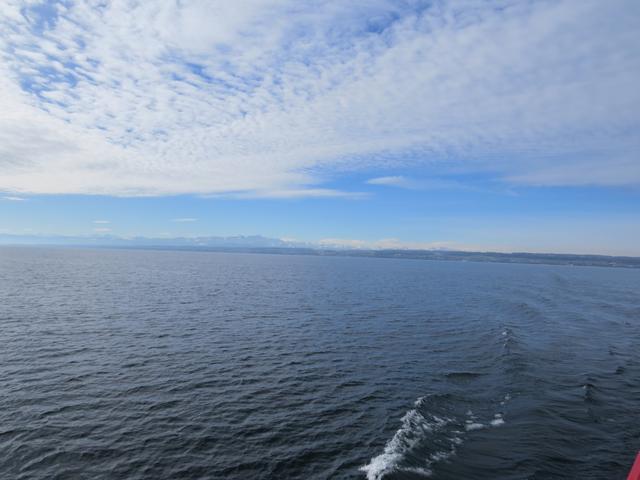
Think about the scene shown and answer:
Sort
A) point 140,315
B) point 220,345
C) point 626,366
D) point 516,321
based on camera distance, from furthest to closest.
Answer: point 516,321, point 140,315, point 220,345, point 626,366

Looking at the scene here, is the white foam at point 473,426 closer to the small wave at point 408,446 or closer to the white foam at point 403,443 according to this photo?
the small wave at point 408,446

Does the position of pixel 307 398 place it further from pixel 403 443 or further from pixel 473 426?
pixel 473 426

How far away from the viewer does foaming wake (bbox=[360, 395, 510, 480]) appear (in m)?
25.1

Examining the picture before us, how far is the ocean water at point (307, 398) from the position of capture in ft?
83.7

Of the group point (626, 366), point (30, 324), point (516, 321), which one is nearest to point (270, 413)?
point (626, 366)

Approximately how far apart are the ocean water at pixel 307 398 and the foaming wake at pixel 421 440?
0.15 meters

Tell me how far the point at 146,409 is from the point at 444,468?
23.9 m

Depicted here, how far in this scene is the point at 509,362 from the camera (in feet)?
158

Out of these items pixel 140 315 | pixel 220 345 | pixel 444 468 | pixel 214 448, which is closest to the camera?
pixel 444 468

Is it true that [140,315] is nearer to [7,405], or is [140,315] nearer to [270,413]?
[7,405]

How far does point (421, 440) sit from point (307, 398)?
11400 millimetres

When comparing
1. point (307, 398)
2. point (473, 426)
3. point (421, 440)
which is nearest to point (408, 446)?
point (421, 440)

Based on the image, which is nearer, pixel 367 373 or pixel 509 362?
pixel 367 373

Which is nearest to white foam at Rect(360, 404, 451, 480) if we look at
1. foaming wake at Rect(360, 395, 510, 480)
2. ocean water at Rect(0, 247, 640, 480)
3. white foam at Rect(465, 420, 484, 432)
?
foaming wake at Rect(360, 395, 510, 480)
